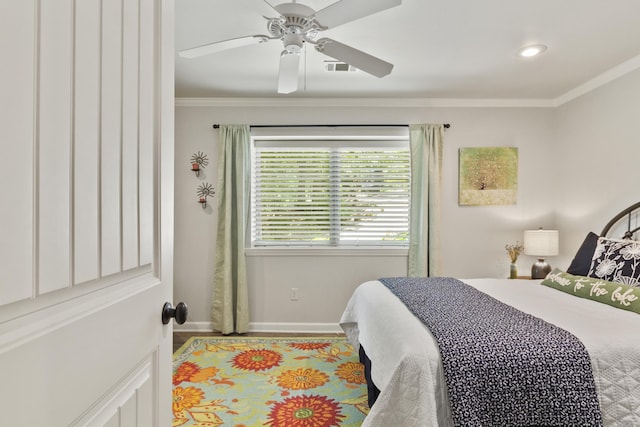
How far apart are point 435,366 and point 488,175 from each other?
9.58 ft

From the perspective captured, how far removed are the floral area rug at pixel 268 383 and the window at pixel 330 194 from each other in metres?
1.12

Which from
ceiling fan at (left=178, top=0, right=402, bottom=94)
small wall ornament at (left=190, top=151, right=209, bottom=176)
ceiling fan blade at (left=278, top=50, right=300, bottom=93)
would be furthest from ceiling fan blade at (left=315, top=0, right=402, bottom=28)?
small wall ornament at (left=190, top=151, right=209, bottom=176)

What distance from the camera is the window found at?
12.8ft

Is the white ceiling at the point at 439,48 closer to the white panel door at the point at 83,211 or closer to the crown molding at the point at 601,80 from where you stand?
the crown molding at the point at 601,80

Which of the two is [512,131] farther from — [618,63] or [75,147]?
[75,147]

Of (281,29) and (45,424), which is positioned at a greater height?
(281,29)

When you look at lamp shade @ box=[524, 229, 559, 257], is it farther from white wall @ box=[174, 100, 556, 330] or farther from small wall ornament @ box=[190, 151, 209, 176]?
small wall ornament @ box=[190, 151, 209, 176]

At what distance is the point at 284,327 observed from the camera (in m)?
3.83

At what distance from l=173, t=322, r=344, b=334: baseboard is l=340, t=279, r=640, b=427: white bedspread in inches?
73.9

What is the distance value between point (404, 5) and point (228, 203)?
2427 millimetres

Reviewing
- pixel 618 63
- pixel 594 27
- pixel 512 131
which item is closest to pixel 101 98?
pixel 594 27

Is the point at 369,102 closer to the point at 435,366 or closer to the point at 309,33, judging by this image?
the point at 309,33

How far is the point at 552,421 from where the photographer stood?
1450 mm

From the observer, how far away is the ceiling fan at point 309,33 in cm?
170
